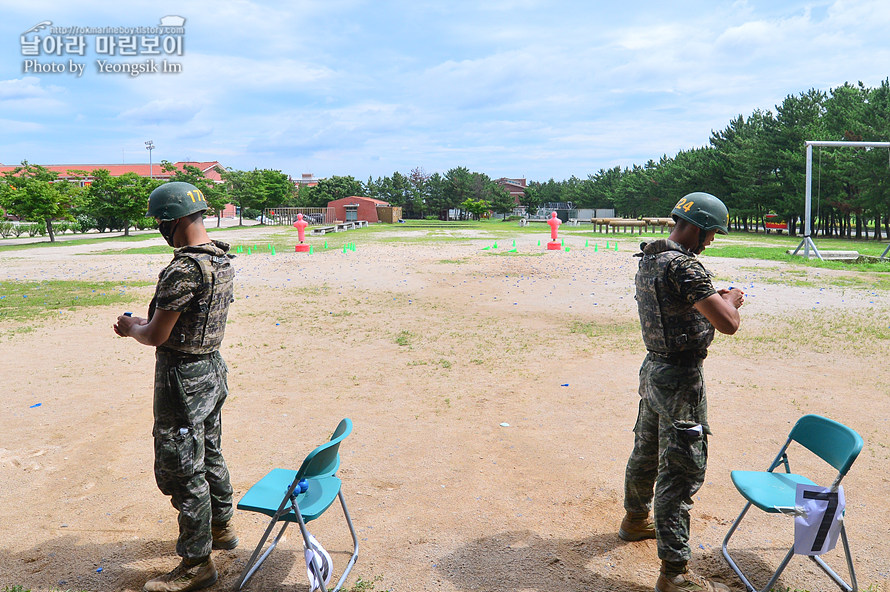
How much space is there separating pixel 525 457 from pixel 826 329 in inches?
279

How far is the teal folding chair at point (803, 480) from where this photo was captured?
299cm

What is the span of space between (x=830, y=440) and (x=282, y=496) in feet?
9.48

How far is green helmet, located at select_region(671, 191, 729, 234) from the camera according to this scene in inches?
122

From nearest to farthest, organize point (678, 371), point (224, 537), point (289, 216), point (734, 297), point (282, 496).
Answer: point (734, 297)
point (678, 371)
point (282, 496)
point (224, 537)
point (289, 216)

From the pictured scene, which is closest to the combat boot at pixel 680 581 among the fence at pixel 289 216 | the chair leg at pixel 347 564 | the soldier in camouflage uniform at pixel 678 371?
the soldier in camouflage uniform at pixel 678 371

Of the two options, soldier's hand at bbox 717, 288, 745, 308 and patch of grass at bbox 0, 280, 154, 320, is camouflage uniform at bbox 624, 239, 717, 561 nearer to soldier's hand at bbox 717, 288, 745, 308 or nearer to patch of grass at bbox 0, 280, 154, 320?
soldier's hand at bbox 717, 288, 745, 308

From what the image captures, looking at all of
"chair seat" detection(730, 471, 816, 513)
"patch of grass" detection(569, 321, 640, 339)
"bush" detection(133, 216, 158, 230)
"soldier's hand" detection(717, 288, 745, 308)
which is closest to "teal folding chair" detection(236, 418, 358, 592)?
"soldier's hand" detection(717, 288, 745, 308)

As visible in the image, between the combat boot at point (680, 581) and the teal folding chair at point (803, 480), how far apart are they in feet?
0.74

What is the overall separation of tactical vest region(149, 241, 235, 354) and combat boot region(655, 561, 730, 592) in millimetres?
2594

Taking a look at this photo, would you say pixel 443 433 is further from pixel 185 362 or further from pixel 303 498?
pixel 185 362

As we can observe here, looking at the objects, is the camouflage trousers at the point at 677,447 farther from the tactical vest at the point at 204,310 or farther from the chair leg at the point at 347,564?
the tactical vest at the point at 204,310

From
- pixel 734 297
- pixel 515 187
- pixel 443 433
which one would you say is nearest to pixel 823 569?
pixel 734 297

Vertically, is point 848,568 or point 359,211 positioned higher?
point 359,211

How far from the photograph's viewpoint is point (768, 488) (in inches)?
130
